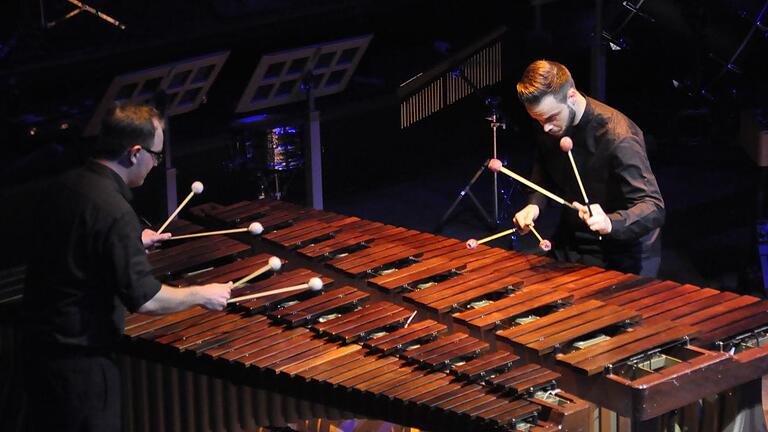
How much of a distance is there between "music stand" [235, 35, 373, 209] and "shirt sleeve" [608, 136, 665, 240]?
3562 millimetres

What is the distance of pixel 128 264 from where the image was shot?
4.23 metres

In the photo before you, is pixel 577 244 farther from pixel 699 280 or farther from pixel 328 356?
pixel 699 280

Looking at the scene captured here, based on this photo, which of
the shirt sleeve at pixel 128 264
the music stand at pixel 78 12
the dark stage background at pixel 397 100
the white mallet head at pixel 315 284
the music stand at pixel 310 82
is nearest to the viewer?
the shirt sleeve at pixel 128 264

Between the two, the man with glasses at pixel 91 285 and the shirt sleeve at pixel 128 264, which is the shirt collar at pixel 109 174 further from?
the shirt sleeve at pixel 128 264

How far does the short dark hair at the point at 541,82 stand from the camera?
16.1 feet

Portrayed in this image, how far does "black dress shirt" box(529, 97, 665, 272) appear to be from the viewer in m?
5.01

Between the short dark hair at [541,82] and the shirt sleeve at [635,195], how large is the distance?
0.35 meters

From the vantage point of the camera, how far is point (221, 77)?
10594mm

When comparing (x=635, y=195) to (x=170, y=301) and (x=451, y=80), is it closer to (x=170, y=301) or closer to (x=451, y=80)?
(x=170, y=301)

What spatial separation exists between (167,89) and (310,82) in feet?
3.03

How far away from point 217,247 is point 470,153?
4.86 meters

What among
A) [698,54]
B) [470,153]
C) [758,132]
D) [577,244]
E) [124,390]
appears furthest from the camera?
[470,153]

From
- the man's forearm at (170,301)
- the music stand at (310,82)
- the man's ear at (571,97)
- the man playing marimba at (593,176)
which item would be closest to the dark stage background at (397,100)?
the music stand at (310,82)

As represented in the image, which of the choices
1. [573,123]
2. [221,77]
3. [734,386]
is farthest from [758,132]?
[221,77]
